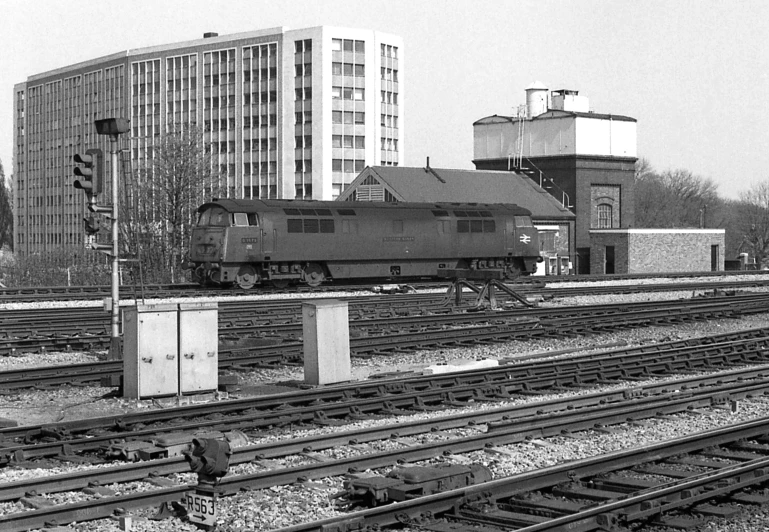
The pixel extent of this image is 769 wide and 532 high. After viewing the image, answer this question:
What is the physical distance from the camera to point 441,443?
1087 centimetres

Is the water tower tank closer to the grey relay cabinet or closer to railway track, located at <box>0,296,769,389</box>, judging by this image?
railway track, located at <box>0,296,769,389</box>

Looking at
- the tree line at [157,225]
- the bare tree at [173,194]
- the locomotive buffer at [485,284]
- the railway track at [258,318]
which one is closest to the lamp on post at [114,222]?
the railway track at [258,318]

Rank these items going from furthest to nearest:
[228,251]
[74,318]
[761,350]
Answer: [228,251], [74,318], [761,350]

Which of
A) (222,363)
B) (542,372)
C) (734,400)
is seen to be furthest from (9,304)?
(734,400)

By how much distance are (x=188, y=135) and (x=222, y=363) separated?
44.0m

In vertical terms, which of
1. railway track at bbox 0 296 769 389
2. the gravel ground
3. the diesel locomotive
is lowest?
the gravel ground

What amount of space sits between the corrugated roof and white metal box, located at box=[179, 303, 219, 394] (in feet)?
131

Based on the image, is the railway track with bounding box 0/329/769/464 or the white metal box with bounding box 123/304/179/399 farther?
the white metal box with bounding box 123/304/179/399

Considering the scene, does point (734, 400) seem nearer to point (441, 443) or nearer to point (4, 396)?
point (441, 443)

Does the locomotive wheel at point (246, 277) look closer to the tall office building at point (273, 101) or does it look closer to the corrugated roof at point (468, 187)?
the corrugated roof at point (468, 187)

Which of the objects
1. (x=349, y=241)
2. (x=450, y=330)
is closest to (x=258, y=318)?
(x=450, y=330)

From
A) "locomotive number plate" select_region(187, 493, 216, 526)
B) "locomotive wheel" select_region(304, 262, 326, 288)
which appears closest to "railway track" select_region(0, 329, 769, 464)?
"locomotive number plate" select_region(187, 493, 216, 526)

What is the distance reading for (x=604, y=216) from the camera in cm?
6462

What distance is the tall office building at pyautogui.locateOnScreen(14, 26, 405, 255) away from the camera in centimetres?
9331
